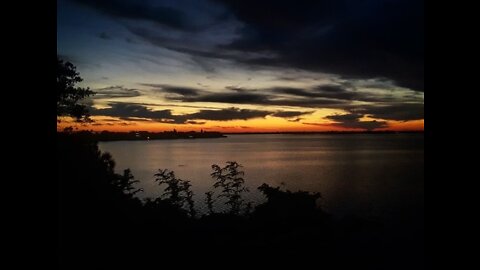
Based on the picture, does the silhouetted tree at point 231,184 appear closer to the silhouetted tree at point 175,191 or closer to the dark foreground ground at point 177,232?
the dark foreground ground at point 177,232

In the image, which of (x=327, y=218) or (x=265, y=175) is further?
(x=265, y=175)

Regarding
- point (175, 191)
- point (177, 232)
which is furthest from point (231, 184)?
point (177, 232)

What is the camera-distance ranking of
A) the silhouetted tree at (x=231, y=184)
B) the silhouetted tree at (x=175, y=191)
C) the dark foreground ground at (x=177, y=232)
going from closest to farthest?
the dark foreground ground at (x=177, y=232) < the silhouetted tree at (x=175, y=191) < the silhouetted tree at (x=231, y=184)

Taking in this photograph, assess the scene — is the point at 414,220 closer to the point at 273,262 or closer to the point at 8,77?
the point at 273,262

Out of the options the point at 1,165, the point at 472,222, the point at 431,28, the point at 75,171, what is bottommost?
the point at 75,171

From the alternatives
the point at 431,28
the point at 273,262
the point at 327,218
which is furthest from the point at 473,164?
the point at 327,218

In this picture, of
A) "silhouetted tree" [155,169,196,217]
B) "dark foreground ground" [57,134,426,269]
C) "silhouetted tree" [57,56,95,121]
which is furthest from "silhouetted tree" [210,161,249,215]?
"silhouetted tree" [57,56,95,121]

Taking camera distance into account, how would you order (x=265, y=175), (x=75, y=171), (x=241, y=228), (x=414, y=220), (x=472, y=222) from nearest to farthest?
(x=472, y=222) < (x=75, y=171) < (x=241, y=228) < (x=414, y=220) < (x=265, y=175)

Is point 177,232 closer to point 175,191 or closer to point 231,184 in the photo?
point 175,191

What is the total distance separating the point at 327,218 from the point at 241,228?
5.82 m

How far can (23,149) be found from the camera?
6.01 ft

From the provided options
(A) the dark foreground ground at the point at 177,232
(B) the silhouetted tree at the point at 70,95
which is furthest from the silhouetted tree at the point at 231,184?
(B) the silhouetted tree at the point at 70,95

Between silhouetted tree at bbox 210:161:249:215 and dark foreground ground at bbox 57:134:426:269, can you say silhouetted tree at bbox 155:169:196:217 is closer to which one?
dark foreground ground at bbox 57:134:426:269

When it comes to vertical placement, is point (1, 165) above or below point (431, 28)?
below
